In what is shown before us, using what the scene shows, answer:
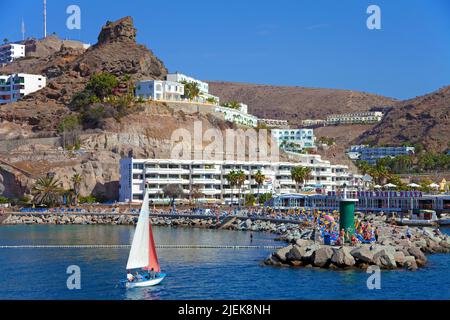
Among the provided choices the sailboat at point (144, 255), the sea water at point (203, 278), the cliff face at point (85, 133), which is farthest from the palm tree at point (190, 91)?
the sailboat at point (144, 255)

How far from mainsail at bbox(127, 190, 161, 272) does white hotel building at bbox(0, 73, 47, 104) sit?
10105cm

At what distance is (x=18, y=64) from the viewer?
571 ft

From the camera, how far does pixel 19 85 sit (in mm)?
140375

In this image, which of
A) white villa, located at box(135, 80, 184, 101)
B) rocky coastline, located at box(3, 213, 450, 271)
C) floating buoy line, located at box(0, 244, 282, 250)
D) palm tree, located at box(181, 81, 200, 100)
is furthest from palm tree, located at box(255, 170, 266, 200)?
floating buoy line, located at box(0, 244, 282, 250)

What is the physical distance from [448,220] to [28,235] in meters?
47.9

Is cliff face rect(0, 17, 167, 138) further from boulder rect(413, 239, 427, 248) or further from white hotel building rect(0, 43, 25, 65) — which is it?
boulder rect(413, 239, 427, 248)

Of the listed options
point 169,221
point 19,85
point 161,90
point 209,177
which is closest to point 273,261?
point 169,221

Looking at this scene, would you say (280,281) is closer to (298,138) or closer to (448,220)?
(448,220)

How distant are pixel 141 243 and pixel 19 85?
341 feet

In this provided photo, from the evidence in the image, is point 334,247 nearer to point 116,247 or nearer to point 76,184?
point 116,247

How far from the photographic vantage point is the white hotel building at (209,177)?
10725cm

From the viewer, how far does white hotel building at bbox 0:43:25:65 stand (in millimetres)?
194250

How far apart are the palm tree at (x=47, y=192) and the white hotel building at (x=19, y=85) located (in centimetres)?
3878

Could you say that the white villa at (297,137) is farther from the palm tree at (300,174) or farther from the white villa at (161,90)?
the palm tree at (300,174)
